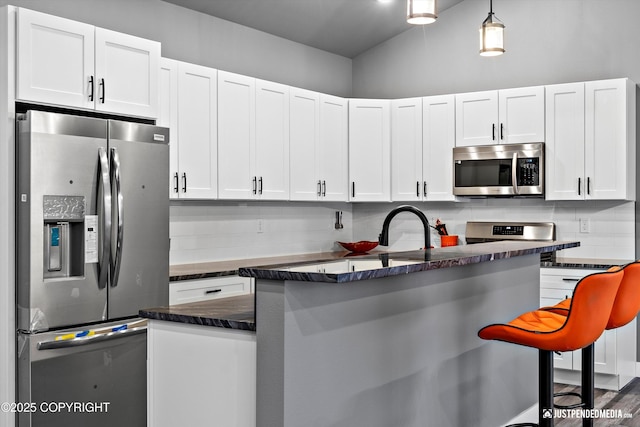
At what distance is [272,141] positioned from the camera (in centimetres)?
529

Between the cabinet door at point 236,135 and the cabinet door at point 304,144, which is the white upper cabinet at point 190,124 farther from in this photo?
the cabinet door at point 304,144

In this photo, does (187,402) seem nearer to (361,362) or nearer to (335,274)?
(361,362)

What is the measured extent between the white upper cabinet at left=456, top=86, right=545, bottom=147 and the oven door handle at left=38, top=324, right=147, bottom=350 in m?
3.35

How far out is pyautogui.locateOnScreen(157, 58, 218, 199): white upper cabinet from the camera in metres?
4.48

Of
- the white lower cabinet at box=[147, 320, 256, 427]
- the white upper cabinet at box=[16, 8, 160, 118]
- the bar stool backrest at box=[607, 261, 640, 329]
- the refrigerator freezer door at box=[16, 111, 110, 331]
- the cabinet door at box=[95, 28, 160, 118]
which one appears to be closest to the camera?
the white lower cabinet at box=[147, 320, 256, 427]

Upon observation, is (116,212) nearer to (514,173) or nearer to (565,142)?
(514,173)

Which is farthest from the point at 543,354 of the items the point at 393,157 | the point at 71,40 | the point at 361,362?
the point at 393,157

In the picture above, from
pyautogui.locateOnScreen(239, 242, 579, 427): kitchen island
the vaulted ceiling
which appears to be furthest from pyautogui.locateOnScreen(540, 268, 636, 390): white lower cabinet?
the vaulted ceiling

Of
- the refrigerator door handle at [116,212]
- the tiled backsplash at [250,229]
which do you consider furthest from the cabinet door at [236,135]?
the refrigerator door handle at [116,212]

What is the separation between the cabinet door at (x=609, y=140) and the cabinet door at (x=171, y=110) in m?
3.17

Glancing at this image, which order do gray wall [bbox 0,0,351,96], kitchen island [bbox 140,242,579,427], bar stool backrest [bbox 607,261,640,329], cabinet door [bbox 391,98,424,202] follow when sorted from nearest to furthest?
kitchen island [bbox 140,242,579,427], bar stool backrest [bbox 607,261,640,329], gray wall [bbox 0,0,351,96], cabinet door [bbox 391,98,424,202]

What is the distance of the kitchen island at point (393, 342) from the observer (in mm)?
2172

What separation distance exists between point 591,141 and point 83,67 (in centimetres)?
379

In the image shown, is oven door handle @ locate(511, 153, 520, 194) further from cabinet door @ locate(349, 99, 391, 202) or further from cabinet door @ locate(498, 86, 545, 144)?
cabinet door @ locate(349, 99, 391, 202)
